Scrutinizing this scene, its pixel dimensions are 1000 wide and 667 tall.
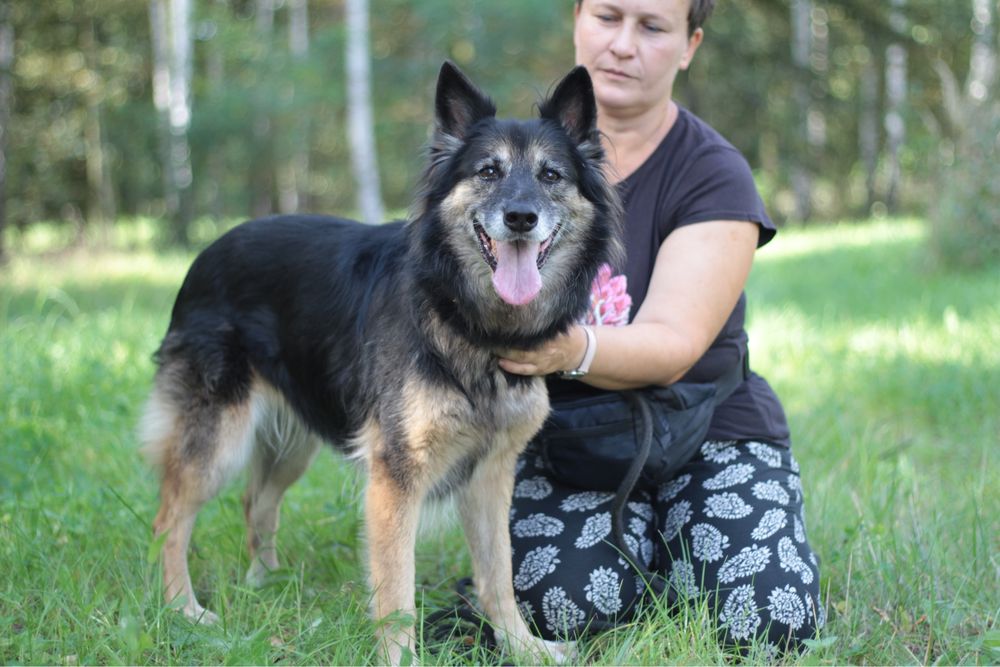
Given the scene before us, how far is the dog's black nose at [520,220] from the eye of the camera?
2367mm

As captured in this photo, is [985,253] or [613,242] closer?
[613,242]

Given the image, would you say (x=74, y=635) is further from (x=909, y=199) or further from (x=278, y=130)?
(x=909, y=199)

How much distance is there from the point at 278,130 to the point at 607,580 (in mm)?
14799

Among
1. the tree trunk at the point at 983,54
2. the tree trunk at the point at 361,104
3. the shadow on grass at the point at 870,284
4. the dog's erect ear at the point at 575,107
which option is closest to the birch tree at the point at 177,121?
the tree trunk at the point at 361,104

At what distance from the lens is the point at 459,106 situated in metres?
2.64

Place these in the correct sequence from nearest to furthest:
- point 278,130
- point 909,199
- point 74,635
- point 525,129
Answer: point 74,635
point 525,129
point 278,130
point 909,199

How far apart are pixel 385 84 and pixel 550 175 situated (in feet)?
46.0

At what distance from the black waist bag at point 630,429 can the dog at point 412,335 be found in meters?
0.25

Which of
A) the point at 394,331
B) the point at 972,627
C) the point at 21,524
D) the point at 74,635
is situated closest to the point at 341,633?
the point at 74,635

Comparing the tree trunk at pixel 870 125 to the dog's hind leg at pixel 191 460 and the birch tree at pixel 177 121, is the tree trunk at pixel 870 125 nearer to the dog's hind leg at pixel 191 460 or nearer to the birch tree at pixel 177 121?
the birch tree at pixel 177 121

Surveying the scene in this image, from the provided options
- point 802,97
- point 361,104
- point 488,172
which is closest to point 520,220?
point 488,172

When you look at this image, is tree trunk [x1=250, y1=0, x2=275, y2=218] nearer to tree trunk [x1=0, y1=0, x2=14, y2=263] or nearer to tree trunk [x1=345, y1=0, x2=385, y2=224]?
tree trunk [x1=345, y1=0, x2=385, y2=224]

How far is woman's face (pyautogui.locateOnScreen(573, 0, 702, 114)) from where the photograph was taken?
2.93m

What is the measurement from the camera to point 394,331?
264cm
